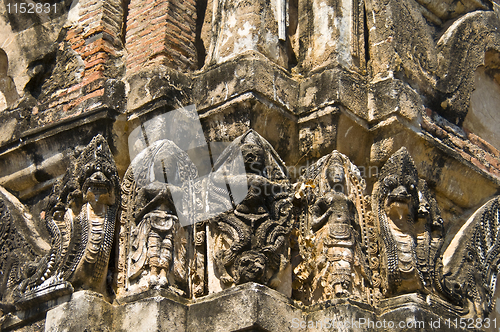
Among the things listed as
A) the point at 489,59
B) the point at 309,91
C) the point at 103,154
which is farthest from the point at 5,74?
the point at 489,59

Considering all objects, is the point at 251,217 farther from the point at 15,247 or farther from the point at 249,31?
the point at 15,247

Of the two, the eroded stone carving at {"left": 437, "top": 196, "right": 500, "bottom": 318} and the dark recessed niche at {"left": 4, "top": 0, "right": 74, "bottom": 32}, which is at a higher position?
the dark recessed niche at {"left": 4, "top": 0, "right": 74, "bottom": 32}

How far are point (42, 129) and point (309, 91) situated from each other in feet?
6.91

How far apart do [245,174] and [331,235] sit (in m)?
0.72

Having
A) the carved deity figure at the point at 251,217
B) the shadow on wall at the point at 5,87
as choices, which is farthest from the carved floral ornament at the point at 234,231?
the shadow on wall at the point at 5,87

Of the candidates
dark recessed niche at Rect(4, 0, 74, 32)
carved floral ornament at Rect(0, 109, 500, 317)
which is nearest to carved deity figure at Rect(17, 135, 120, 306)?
carved floral ornament at Rect(0, 109, 500, 317)

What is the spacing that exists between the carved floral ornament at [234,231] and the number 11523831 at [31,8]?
6.03ft

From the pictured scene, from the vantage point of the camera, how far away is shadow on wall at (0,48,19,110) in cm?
591


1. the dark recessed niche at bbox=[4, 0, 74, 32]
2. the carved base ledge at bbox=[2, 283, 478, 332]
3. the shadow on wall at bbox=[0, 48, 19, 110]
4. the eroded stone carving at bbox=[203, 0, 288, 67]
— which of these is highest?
the dark recessed niche at bbox=[4, 0, 74, 32]

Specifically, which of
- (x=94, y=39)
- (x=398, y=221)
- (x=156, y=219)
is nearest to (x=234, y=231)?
(x=156, y=219)

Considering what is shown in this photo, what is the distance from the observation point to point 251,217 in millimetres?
4277

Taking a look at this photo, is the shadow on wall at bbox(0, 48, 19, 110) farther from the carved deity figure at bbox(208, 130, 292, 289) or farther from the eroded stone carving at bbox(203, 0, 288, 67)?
the carved deity figure at bbox(208, 130, 292, 289)

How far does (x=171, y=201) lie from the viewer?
175 inches

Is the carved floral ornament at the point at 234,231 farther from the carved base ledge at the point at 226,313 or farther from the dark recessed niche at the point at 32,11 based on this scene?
the dark recessed niche at the point at 32,11
